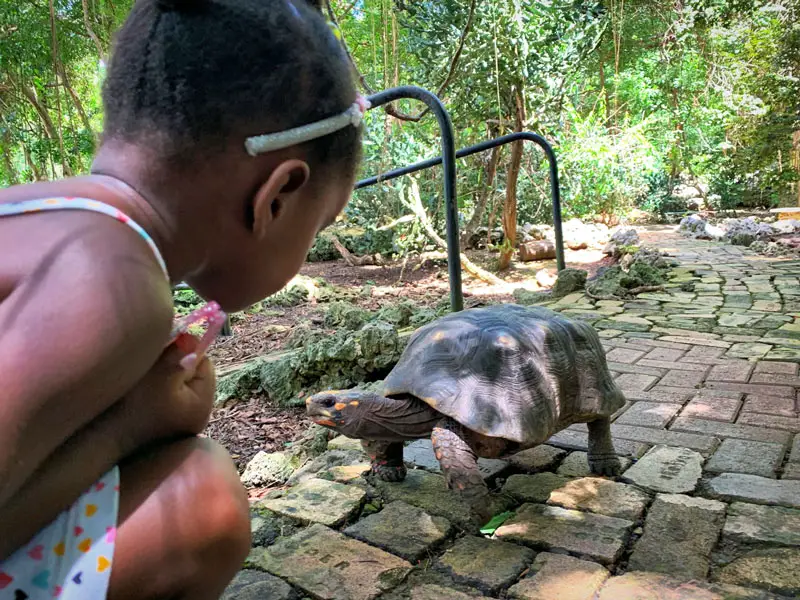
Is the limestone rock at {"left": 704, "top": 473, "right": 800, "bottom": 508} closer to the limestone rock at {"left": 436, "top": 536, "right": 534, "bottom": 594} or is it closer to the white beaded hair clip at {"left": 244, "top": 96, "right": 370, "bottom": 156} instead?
the limestone rock at {"left": 436, "top": 536, "right": 534, "bottom": 594}

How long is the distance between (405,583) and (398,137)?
8.10 metres

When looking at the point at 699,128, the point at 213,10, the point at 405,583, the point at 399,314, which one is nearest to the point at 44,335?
the point at 213,10

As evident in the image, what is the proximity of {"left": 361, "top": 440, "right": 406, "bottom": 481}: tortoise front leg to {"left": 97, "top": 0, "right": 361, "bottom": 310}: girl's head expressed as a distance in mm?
1361

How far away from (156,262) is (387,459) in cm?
159

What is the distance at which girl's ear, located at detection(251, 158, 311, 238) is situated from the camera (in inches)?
33.9

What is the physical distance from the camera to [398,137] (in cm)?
A: 908

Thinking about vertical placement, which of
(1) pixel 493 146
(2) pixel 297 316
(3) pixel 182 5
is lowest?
(2) pixel 297 316

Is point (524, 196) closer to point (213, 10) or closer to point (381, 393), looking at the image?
point (381, 393)

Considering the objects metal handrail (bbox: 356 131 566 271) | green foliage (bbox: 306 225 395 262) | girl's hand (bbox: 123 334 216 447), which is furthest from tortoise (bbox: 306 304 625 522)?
green foliage (bbox: 306 225 395 262)

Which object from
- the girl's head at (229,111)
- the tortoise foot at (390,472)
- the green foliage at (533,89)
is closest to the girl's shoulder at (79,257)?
the girl's head at (229,111)

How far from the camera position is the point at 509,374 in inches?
79.6

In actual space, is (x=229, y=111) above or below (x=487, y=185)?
above

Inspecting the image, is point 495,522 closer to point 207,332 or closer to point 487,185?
point 207,332

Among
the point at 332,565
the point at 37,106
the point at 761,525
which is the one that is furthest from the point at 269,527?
the point at 37,106
